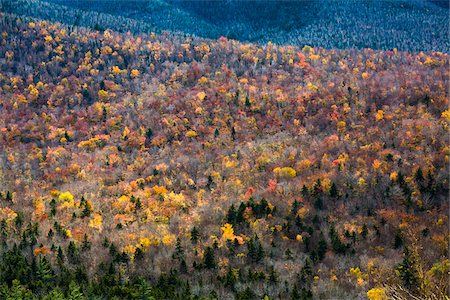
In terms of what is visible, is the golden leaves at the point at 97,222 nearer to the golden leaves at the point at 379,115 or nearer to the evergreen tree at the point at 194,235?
the evergreen tree at the point at 194,235

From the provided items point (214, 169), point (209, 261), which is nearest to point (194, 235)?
point (209, 261)

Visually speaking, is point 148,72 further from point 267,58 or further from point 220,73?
point 267,58

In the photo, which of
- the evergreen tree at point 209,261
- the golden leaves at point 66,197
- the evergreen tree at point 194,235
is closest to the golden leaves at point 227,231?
the evergreen tree at point 194,235

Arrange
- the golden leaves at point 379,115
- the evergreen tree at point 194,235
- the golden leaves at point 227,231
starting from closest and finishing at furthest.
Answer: the golden leaves at point 227,231
the evergreen tree at point 194,235
the golden leaves at point 379,115

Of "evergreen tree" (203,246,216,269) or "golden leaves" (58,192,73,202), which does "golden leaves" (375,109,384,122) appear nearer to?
"evergreen tree" (203,246,216,269)

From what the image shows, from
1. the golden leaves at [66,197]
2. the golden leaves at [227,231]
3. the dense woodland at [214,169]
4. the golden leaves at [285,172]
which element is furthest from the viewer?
the golden leaves at [285,172]

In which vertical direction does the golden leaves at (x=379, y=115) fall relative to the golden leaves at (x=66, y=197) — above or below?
above

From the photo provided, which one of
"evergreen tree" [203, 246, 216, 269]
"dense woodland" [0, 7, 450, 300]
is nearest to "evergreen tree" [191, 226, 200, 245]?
"dense woodland" [0, 7, 450, 300]

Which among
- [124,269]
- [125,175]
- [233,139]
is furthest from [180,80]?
[124,269]
